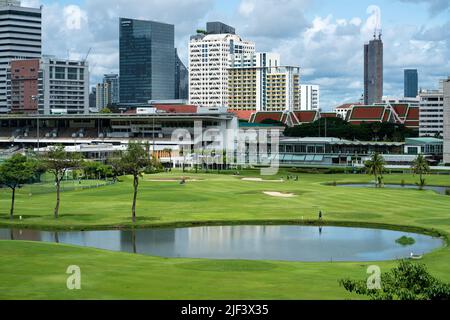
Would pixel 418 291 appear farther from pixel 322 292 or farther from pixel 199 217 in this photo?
pixel 199 217

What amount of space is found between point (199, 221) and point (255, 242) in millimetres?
10745

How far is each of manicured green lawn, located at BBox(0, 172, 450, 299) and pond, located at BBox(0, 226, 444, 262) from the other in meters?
2.89

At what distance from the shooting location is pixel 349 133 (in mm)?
185500

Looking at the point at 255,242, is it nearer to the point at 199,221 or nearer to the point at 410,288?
the point at 199,221

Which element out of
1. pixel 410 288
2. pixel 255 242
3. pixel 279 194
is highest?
pixel 410 288

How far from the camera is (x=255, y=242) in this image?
50938 millimetres

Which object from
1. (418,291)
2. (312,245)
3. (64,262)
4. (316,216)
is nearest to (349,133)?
(316,216)

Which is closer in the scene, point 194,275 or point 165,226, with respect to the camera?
point 194,275

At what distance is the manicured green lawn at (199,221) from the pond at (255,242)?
2891 mm

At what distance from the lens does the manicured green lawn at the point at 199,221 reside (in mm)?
31656

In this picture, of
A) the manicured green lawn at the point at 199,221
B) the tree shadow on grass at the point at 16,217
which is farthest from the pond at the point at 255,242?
the tree shadow on grass at the point at 16,217

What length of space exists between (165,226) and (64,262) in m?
20.0

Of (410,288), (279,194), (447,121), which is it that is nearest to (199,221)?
(279,194)
